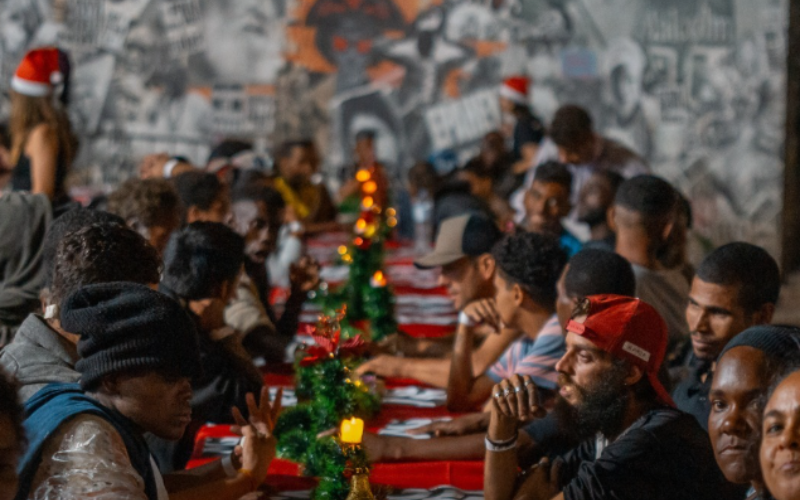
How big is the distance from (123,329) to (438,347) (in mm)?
2907

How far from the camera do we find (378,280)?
505 cm

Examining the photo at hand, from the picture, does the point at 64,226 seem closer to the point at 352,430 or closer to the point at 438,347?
the point at 352,430

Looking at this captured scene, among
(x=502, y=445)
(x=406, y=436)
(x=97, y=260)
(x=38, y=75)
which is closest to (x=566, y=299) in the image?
(x=406, y=436)

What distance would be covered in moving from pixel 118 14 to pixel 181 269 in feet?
35.1

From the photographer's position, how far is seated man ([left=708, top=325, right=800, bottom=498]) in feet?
6.49

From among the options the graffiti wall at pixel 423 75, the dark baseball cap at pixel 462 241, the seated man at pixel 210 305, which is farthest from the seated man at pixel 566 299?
the graffiti wall at pixel 423 75

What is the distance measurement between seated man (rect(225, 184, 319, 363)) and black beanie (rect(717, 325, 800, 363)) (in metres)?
2.55

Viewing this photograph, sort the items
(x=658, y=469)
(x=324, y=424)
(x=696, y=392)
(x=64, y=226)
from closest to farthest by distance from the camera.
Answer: (x=658, y=469) < (x=64, y=226) < (x=324, y=424) < (x=696, y=392)

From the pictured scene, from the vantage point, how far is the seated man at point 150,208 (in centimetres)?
Result: 383

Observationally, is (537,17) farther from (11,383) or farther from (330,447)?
(11,383)

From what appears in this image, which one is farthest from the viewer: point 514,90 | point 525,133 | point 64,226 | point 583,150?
point 514,90

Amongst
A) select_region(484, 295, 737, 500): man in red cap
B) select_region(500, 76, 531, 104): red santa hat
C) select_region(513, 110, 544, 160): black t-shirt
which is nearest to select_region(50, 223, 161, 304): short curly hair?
select_region(484, 295, 737, 500): man in red cap

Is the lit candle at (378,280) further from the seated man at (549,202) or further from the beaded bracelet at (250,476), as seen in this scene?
the beaded bracelet at (250,476)

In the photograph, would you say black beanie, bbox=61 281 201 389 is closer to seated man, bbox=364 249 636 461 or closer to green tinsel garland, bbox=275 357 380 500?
green tinsel garland, bbox=275 357 380 500
